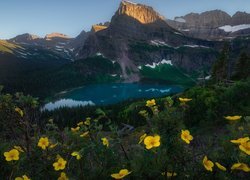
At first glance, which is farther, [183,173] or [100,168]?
[100,168]

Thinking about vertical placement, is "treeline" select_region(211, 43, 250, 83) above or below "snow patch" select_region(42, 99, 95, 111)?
above

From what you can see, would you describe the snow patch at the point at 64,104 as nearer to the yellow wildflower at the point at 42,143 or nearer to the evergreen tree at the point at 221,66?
the evergreen tree at the point at 221,66

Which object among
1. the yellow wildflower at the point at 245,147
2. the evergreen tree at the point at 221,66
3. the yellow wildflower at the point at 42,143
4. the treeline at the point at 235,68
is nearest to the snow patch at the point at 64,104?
the evergreen tree at the point at 221,66

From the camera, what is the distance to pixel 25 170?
5.71 m

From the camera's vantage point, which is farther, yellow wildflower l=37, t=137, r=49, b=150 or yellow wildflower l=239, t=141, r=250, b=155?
yellow wildflower l=37, t=137, r=49, b=150

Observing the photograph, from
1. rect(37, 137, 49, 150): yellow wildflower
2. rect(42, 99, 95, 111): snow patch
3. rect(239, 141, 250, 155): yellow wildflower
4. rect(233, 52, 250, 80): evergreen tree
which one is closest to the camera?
rect(239, 141, 250, 155): yellow wildflower

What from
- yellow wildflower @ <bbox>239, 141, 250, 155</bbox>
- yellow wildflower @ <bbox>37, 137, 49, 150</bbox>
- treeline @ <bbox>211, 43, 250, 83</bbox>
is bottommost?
treeline @ <bbox>211, 43, 250, 83</bbox>

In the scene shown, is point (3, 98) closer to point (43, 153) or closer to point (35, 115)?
point (43, 153)

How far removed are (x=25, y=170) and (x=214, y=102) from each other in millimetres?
23354

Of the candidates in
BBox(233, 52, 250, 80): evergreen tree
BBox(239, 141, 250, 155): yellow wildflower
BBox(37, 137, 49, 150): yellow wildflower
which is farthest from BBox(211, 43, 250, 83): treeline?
BBox(239, 141, 250, 155): yellow wildflower

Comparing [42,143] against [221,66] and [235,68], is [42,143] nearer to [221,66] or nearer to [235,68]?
[221,66]

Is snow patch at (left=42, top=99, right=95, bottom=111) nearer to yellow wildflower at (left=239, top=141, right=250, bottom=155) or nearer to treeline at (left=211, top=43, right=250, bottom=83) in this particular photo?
treeline at (left=211, top=43, right=250, bottom=83)

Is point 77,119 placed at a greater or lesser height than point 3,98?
lesser

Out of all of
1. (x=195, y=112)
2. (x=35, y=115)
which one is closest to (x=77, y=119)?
(x=195, y=112)
